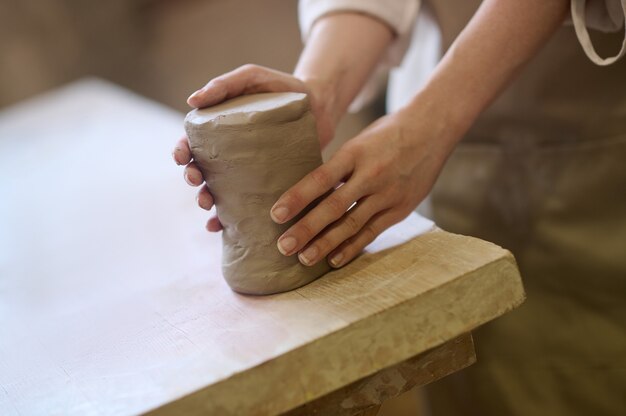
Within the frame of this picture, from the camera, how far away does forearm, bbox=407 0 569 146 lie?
1034mm

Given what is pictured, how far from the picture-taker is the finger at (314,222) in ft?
2.95

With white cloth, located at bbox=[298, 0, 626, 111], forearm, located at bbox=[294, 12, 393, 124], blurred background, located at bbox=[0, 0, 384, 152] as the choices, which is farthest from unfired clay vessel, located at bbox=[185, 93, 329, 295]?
blurred background, located at bbox=[0, 0, 384, 152]

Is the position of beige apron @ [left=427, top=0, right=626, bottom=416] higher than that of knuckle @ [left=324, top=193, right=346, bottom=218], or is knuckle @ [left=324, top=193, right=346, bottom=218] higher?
knuckle @ [left=324, top=193, right=346, bottom=218]

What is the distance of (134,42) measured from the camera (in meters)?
3.63

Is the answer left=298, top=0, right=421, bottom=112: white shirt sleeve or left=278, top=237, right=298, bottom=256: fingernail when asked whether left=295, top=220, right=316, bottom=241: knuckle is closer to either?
left=278, top=237, right=298, bottom=256: fingernail

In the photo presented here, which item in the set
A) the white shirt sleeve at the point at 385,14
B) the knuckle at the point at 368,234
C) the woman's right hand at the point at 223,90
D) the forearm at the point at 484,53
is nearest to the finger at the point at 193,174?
the woman's right hand at the point at 223,90

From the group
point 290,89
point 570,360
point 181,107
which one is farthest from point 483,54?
point 181,107

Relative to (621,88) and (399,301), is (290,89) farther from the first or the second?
(621,88)

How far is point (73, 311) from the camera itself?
3.48 feet

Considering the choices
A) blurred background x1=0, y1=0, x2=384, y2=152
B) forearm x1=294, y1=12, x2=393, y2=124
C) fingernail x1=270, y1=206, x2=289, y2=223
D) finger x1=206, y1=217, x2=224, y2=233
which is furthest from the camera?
blurred background x1=0, y1=0, x2=384, y2=152

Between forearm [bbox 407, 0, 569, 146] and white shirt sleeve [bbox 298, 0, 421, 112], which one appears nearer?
forearm [bbox 407, 0, 569, 146]

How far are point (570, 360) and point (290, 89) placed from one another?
709mm

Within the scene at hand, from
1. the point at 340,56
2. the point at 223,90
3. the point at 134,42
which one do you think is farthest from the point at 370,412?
the point at 134,42

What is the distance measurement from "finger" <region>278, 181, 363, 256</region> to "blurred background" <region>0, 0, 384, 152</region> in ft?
8.24
